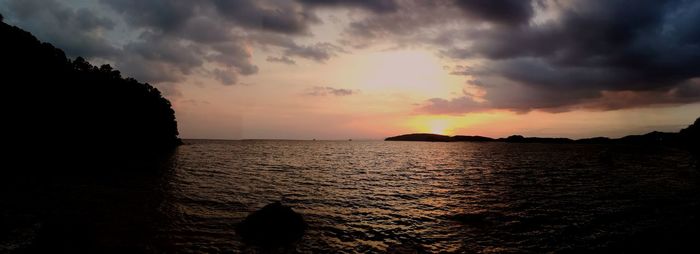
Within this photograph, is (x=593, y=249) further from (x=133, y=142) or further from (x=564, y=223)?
(x=133, y=142)

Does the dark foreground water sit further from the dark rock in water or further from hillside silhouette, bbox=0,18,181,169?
hillside silhouette, bbox=0,18,181,169

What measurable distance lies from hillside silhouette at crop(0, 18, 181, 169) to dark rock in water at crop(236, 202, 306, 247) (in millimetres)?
51482

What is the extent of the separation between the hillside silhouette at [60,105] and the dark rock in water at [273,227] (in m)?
51.5

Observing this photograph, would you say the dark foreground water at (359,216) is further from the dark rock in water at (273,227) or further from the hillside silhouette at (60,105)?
the hillside silhouette at (60,105)

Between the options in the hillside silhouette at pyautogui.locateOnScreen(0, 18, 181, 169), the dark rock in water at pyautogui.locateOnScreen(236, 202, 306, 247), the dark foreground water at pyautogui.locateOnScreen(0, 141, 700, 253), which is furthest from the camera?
the hillside silhouette at pyautogui.locateOnScreen(0, 18, 181, 169)

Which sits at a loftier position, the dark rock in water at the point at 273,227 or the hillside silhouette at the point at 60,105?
the hillside silhouette at the point at 60,105

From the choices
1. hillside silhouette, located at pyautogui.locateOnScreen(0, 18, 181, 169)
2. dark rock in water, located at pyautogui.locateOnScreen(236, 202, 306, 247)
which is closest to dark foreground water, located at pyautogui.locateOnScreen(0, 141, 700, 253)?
dark rock in water, located at pyautogui.locateOnScreen(236, 202, 306, 247)

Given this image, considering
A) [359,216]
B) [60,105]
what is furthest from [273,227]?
[60,105]

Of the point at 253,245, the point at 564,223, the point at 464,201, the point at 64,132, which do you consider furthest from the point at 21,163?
the point at 564,223

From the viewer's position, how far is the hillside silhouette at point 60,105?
49438 mm

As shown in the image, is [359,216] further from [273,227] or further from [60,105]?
[60,105]

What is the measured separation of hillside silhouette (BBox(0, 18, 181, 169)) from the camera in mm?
49438

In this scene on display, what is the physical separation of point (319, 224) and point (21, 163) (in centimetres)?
5100

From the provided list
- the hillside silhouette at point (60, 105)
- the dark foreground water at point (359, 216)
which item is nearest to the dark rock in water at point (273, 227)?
the dark foreground water at point (359, 216)
